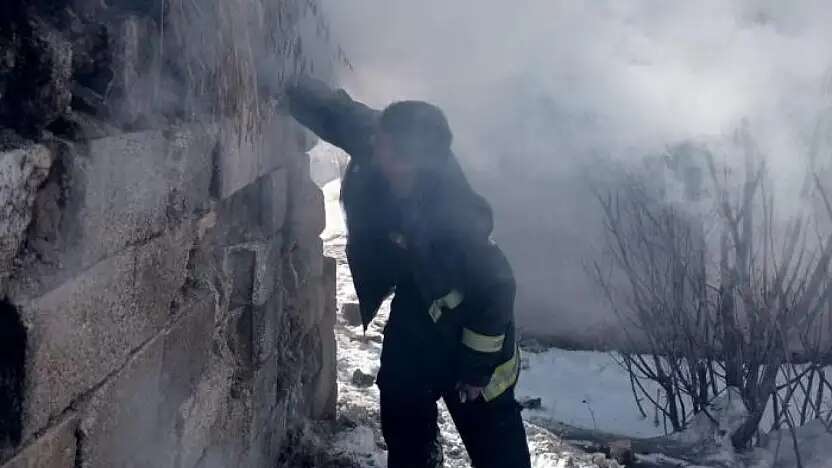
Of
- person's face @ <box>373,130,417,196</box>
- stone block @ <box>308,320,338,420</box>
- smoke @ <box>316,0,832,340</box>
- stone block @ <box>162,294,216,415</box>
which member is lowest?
stone block @ <box>308,320,338,420</box>

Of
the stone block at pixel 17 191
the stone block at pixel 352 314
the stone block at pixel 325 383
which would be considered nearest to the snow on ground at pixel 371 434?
the stone block at pixel 325 383

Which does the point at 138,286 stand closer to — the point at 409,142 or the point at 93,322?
the point at 93,322

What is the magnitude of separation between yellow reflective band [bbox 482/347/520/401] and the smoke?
8.64 ft

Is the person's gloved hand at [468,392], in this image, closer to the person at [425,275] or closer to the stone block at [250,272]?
the person at [425,275]

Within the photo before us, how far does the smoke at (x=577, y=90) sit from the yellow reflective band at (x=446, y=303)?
2481 millimetres

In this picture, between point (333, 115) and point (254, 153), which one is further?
point (333, 115)

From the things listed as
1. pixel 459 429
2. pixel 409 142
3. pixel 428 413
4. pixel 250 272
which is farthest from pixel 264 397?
pixel 409 142

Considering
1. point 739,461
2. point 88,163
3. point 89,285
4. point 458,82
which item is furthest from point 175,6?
point 458,82

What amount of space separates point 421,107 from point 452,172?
0.99ft

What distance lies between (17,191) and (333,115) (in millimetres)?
2265

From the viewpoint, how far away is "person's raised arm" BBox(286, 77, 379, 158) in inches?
152

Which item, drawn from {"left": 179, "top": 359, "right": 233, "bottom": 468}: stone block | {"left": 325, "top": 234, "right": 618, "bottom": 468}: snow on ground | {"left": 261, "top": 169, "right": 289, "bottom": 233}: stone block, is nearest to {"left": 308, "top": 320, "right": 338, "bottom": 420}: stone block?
{"left": 325, "top": 234, "right": 618, "bottom": 468}: snow on ground

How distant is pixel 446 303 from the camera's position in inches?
147

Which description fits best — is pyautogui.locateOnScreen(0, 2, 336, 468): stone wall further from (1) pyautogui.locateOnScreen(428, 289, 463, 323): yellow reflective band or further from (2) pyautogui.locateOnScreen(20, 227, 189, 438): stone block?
(1) pyautogui.locateOnScreen(428, 289, 463, 323): yellow reflective band
